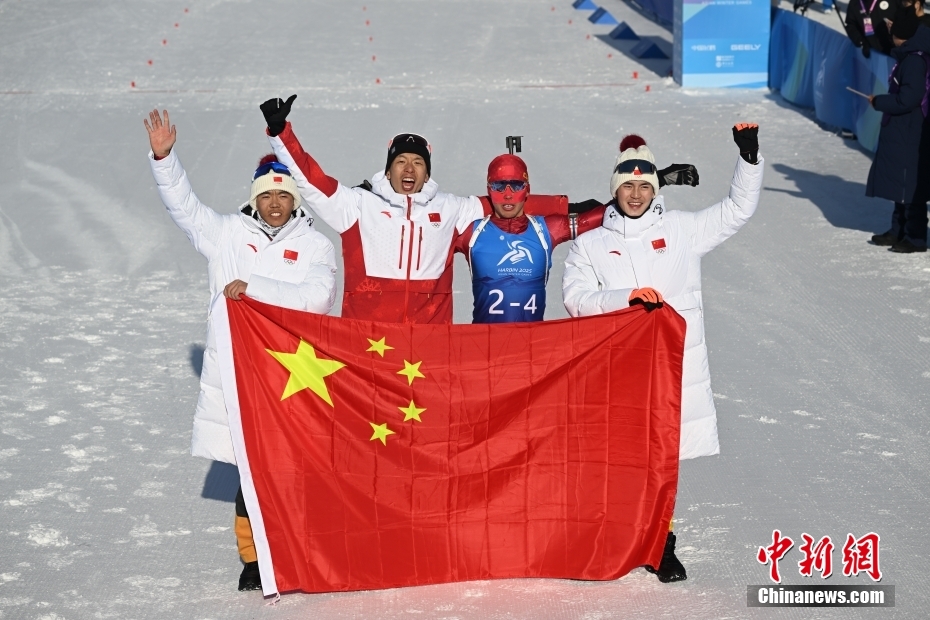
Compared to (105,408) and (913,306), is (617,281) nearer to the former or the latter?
(105,408)

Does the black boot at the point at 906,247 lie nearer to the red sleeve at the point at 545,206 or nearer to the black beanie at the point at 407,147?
the red sleeve at the point at 545,206

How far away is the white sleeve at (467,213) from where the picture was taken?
18.8 feet

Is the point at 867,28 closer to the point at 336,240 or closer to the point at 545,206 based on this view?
the point at 336,240

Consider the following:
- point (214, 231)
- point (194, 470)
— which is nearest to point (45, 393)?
point (194, 470)

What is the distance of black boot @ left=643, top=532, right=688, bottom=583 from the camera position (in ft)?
16.7

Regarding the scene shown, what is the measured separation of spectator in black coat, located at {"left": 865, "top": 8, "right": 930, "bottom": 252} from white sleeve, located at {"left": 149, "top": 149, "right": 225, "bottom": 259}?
5905 mm

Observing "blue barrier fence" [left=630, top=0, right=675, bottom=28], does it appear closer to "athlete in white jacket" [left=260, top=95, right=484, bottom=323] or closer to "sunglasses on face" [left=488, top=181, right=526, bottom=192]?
"athlete in white jacket" [left=260, top=95, right=484, bottom=323]

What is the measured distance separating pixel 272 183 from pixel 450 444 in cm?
126

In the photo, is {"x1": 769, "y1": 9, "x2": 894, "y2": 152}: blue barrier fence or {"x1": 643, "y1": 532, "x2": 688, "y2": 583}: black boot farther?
{"x1": 769, "y1": 9, "x2": 894, "y2": 152}: blue barrier fence

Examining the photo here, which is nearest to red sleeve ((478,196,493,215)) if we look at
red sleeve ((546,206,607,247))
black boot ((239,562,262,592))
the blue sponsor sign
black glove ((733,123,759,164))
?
red sleeve ((546,206,607,247))

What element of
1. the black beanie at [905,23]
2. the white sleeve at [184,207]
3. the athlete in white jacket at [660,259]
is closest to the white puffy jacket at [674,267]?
the athlete in white jacket at [660,259]

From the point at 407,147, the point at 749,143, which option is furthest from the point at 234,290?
the point at 749,143

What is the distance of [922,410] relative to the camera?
6.77 meters

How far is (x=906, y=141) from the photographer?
959 centimetres
